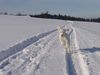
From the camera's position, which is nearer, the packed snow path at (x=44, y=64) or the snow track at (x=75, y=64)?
the packed snow path at (x=44, y=64)

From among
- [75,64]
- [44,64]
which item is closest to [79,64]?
[75,64]

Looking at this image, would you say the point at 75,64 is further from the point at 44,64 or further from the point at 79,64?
the point at 44,64

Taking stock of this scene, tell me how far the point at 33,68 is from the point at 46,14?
82.0 metres

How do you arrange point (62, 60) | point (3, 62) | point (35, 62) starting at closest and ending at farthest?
point (3, 62) < point (35, 62) < point (62, 60)

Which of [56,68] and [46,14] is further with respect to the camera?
[46,14]

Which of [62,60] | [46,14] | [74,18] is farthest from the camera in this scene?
[74,18]

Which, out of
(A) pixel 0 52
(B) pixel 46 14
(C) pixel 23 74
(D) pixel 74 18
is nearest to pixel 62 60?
(A) pixel 0 52

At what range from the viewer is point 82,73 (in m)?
10.0

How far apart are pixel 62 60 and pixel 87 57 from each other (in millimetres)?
1149

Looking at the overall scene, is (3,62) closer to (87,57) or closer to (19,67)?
(19,67)

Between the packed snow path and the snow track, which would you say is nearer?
the packed snow path

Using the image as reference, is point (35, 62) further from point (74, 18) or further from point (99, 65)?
point (74, 18)

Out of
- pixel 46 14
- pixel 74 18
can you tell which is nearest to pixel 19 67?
pixel 46 14

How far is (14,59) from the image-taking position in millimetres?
12219
